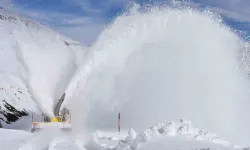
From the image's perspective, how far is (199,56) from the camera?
2027 cm

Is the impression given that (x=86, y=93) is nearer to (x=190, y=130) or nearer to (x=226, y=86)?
(x=226, y=86)

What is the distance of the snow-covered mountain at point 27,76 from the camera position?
2566 centimetres

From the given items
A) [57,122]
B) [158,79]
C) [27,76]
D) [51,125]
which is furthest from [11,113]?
[158,79]

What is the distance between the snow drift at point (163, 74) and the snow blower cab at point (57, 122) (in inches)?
28.8

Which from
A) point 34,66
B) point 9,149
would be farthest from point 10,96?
point 9,149

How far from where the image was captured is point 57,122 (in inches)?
675

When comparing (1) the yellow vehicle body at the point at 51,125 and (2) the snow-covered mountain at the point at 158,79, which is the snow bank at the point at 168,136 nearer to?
(2) the snow-covered mountain at the point at 158,79

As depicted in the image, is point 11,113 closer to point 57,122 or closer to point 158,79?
point 57,122

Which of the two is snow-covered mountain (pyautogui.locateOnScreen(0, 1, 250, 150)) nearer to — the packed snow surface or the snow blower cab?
the snow blower cab

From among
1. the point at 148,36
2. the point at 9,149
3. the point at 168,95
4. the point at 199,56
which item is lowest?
the point at 9,149

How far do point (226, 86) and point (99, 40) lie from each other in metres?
7.30

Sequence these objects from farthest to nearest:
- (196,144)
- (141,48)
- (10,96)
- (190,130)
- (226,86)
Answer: (10,96)
(141,48)
(226,86)
(190,130)
(196,144)

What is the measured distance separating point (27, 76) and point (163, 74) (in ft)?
50.3

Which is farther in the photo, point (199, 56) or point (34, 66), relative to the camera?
point (34, 66)
